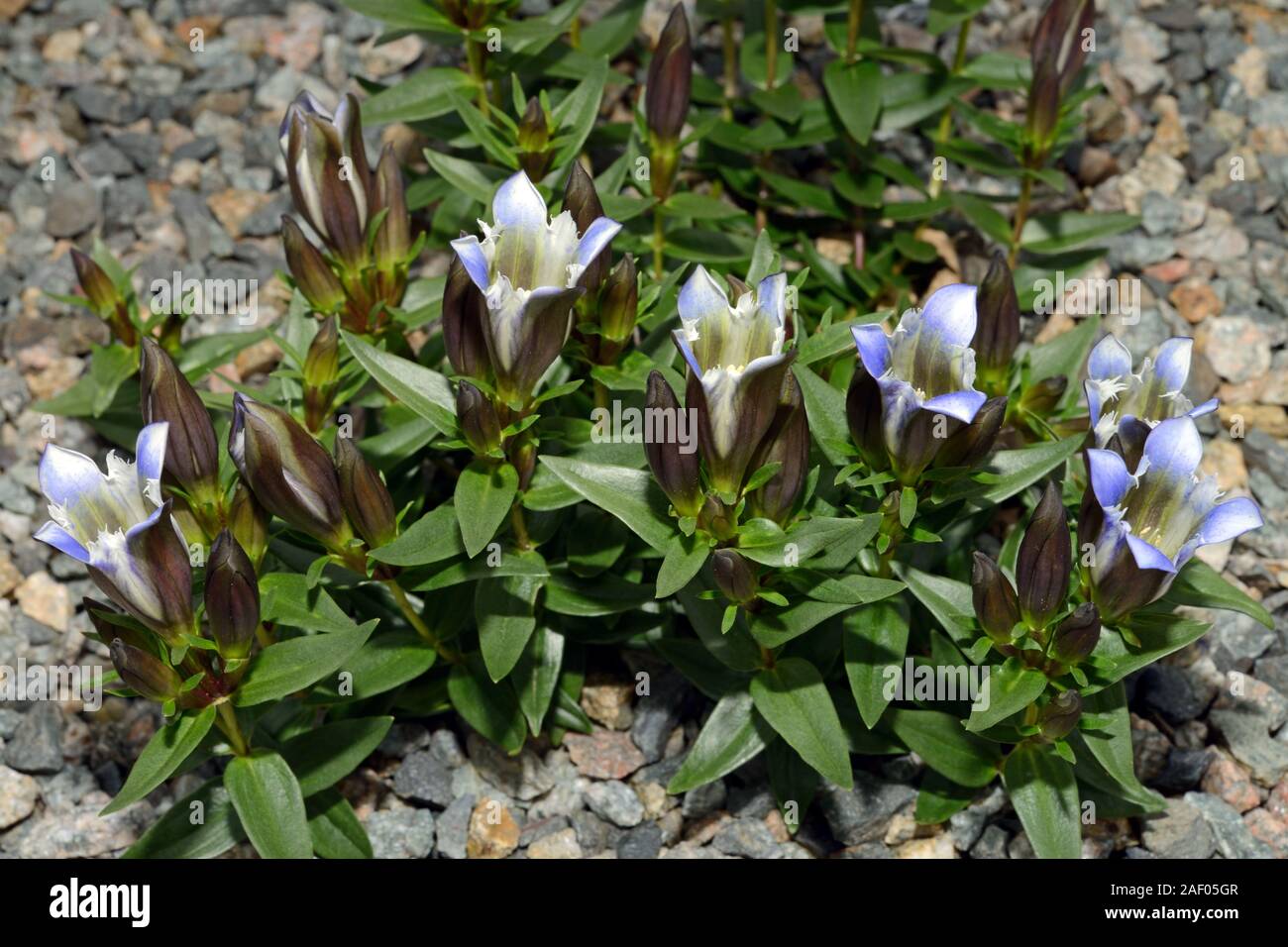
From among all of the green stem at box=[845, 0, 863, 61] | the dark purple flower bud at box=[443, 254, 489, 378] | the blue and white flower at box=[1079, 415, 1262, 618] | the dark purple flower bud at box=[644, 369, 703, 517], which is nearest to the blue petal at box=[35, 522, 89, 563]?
the dark purple flower bud at box=[443, 254, 489, 378]

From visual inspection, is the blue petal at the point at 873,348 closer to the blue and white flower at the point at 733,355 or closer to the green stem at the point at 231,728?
the blue and white flower at the point at 733,355

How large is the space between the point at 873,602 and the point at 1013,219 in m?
2.10

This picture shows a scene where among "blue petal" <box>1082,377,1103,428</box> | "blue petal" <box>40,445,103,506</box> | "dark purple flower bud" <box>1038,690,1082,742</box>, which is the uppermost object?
"blue petal" <box>1082,377,1103,428</box>

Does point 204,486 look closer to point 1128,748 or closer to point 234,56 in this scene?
point 1128,748

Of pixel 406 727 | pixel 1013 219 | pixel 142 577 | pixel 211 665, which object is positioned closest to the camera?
pixel 142 577

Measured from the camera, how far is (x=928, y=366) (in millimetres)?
3721

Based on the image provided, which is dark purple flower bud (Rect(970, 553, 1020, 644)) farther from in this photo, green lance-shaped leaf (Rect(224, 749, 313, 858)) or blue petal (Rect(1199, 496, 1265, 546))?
green lance-shaped leaf (Rect(224, 749, 313, 858))

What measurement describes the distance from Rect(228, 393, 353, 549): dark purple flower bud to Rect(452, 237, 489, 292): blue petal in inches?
25.1

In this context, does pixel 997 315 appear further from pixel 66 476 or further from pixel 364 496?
pixel 66 476

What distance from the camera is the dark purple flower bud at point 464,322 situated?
387 cm

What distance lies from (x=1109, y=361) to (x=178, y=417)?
2.46m

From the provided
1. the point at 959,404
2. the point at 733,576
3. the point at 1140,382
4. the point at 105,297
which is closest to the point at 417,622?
the point at 733,576

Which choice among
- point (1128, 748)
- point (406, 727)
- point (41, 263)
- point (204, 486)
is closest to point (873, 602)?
point (1128, 748)

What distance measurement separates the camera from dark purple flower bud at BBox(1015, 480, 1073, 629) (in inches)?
147
